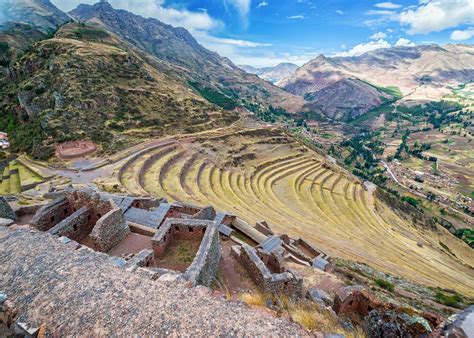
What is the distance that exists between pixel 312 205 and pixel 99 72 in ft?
173

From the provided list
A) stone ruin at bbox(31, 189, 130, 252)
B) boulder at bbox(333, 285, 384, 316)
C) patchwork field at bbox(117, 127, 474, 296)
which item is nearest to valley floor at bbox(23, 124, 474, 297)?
patchwork field at bbox(117, 127, 474, 296)

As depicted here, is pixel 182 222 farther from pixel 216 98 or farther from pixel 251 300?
pixel 216 98

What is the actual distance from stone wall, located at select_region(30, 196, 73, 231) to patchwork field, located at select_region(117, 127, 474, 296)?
15.0 m

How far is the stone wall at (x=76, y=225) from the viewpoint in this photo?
13020mm

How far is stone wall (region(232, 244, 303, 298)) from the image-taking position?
39.0ft

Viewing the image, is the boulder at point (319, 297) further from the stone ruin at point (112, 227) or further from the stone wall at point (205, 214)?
the stone wall at point (205, 214)

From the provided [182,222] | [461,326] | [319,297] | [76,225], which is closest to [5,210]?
[76,225]

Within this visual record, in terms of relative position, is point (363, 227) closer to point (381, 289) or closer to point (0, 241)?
point (381, 289)

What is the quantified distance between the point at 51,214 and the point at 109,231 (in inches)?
146

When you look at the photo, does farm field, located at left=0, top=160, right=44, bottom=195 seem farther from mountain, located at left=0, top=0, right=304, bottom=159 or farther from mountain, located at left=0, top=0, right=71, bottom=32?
mountain, located at left=0, top=0, right=71, bottom=32

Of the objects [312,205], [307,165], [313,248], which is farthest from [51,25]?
[313,248]

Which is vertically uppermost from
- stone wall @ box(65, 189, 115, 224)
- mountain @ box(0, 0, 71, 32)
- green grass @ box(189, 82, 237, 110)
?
mountain @ box(0, 0, 71, 32)

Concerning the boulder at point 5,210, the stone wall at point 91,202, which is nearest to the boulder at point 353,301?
the stone wall at point 91,202

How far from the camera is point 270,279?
11.8m
